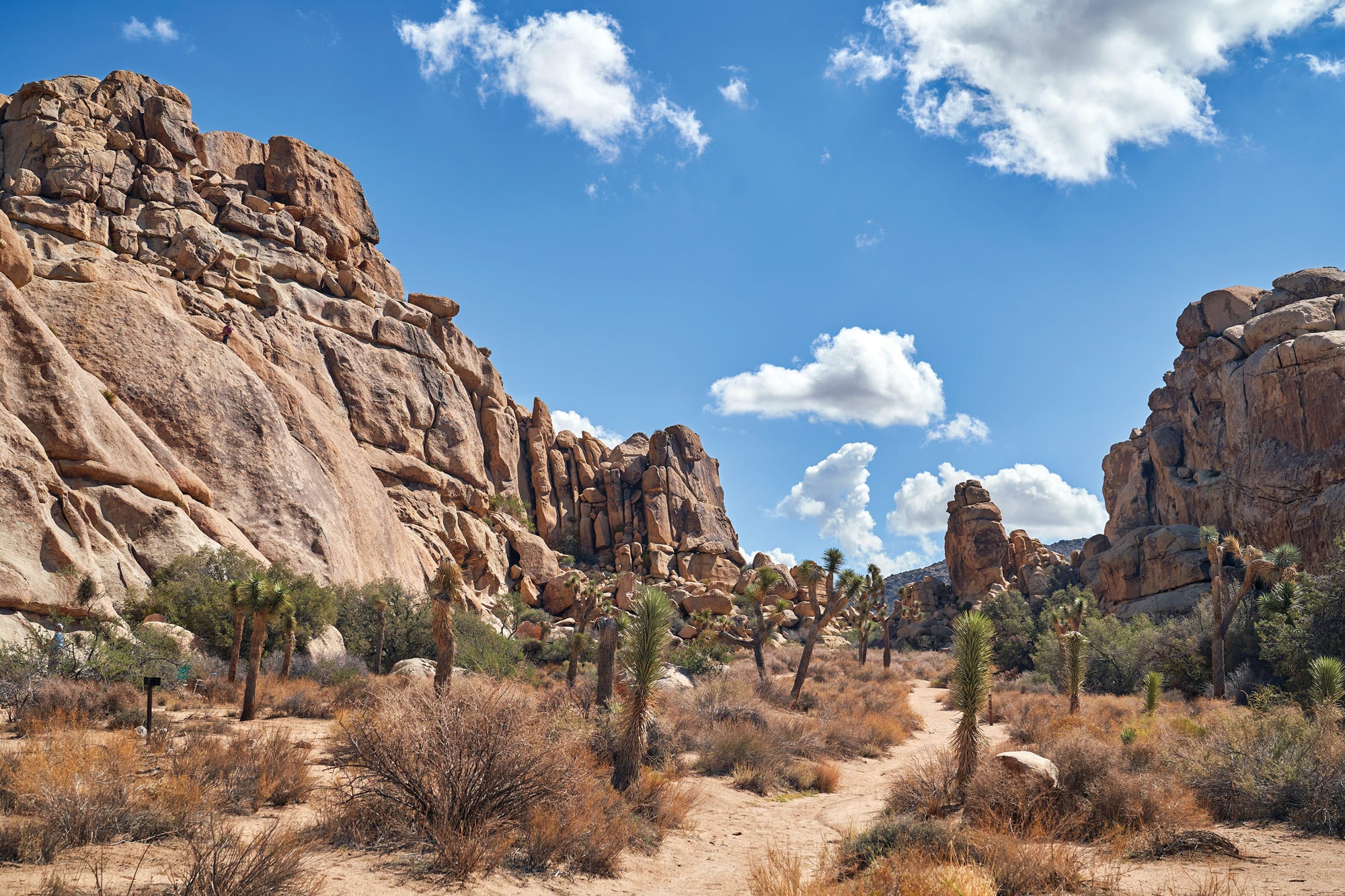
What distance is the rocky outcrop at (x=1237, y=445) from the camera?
131 feet

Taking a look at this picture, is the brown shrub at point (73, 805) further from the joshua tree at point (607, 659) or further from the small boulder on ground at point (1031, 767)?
the small boulder on ground at point (1031, 767)

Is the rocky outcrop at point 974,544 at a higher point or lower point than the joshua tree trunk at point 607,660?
higher

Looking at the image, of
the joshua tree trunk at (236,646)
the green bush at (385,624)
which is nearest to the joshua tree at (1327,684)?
the joshua tree trunk at (236,646)

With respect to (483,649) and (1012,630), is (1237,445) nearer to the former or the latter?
(1012,630)

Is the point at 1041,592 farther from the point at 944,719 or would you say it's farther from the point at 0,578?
the point at 0,578

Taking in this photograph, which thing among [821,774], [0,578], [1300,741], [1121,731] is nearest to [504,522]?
[0,578]

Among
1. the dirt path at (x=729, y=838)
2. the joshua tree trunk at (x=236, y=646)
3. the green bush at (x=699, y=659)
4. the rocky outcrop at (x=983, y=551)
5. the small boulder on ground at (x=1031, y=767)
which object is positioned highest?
the rocky outcrop at (x=983, y=551)

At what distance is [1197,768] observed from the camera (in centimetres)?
1122

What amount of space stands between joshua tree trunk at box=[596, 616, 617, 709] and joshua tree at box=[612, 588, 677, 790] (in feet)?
8.27

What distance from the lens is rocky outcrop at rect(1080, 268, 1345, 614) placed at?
3978 centimetres

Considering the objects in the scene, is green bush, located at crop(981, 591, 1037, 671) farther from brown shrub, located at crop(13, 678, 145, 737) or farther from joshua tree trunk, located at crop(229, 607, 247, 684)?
brown shrub, located at crop(13, 678, 145, 737)

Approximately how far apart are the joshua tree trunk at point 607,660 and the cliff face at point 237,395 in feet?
43.3

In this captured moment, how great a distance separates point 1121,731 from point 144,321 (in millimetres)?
34848

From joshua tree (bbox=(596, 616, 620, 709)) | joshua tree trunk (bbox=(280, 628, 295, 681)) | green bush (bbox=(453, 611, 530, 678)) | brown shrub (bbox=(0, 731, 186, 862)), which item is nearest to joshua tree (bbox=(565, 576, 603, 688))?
green bush (bbox=(453, 611, 530, 678))
